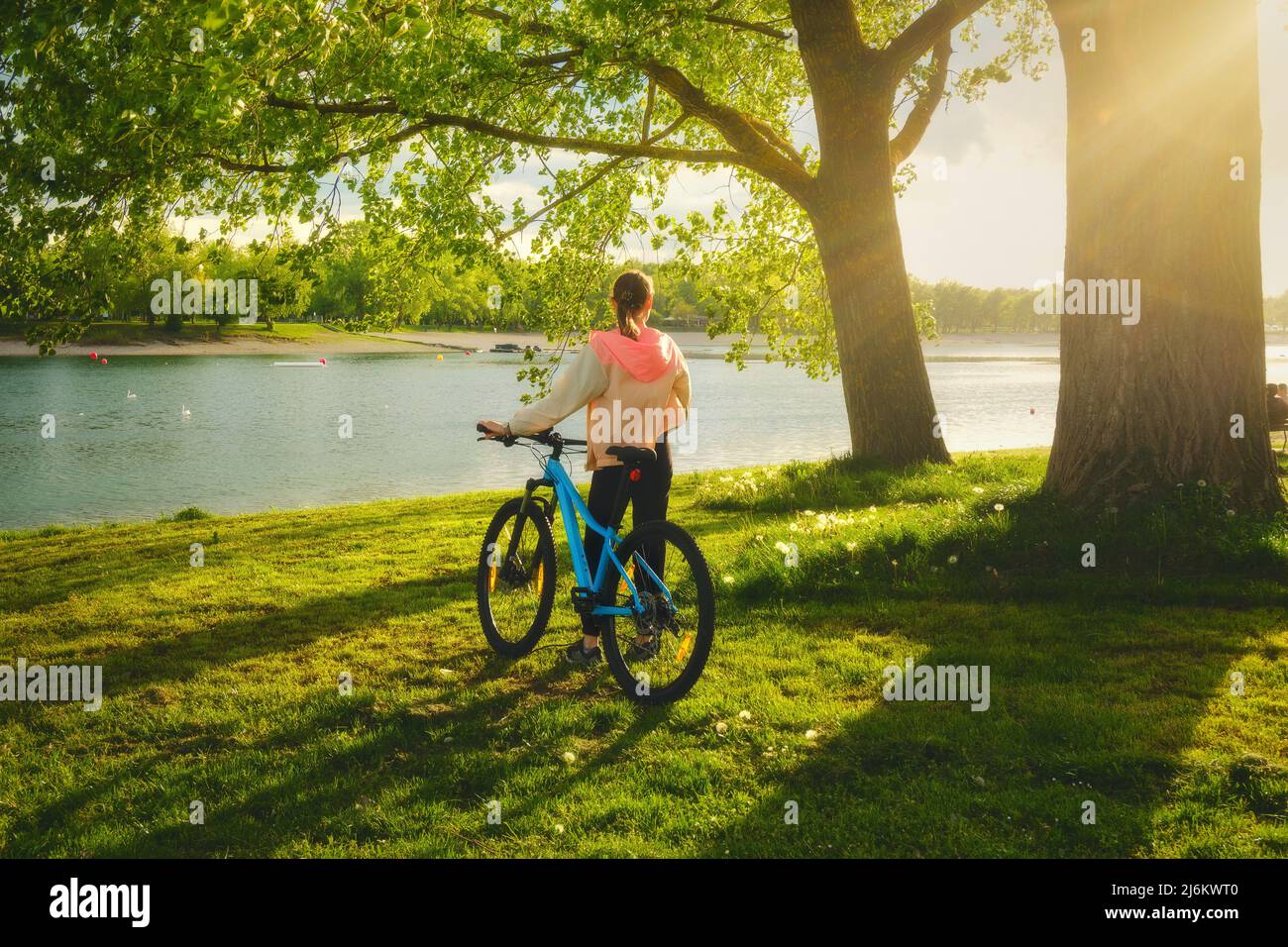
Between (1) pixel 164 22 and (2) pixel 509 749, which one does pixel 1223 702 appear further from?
(1) pixel 164 22

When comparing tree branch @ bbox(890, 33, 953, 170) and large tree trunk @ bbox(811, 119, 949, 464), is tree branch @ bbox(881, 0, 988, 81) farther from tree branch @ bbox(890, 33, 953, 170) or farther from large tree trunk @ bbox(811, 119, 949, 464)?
tree branch @ bbox(890, 33, 953, 170)

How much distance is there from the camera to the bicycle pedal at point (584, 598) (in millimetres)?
5699

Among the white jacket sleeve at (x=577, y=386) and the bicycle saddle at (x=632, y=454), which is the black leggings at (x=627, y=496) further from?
the white jacket sleeve at (x=577, y=386)

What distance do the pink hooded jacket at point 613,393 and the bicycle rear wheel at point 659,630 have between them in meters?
0.60

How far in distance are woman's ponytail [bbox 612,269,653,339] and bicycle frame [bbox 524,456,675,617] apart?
0.90 metres

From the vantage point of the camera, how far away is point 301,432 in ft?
102

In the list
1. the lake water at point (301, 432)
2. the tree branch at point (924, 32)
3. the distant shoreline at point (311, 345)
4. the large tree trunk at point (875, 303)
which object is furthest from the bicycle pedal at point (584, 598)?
the distant shoreline at point (311, 345)

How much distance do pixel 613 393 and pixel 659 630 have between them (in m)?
1.36

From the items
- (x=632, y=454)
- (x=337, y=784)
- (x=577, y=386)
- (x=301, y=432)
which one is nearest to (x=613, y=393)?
(x=577, y=386)

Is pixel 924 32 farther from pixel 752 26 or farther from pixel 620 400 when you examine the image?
pixel 620 400

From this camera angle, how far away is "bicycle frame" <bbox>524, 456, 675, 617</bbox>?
5.39 metres

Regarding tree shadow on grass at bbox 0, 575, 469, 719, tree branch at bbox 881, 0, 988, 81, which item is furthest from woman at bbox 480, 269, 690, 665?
tree branch at bbox 881, 0, 988, 81

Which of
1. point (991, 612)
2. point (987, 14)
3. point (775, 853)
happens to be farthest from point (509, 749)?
point (987, 14)

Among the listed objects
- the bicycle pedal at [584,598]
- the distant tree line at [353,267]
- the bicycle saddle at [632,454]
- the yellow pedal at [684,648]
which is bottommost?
the yellow pedal at [684,648]
